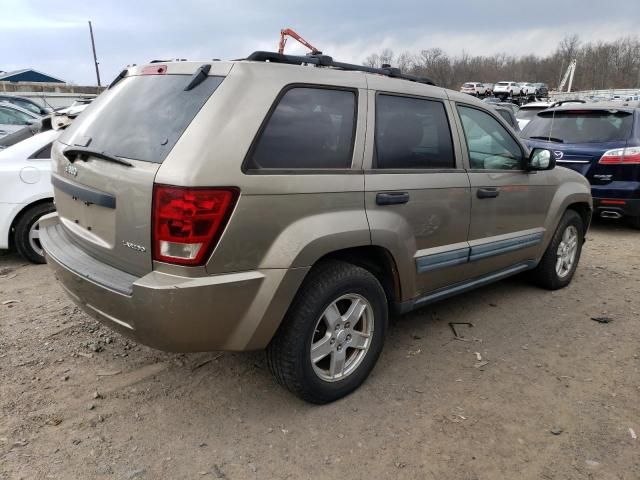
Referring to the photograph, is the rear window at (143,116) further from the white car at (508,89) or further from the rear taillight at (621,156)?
the white car at (508,89)

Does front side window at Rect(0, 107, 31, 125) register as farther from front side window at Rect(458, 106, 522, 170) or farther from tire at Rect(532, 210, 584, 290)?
tire at Rect(532, 210, 584, 290)

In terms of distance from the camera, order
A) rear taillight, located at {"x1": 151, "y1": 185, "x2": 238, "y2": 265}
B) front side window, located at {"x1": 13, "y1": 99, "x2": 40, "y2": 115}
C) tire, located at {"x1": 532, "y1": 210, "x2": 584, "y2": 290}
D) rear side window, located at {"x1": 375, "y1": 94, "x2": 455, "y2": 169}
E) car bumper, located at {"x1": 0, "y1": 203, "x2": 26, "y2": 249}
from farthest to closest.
A: front side window, located at {"x1": 13, "y1": 99, "x2": 40, "y2": 115} → car bumper, located at {"x1": 0, "y1": 203, "x2": 26, "y2": 249} → tire, located at {"x1": 532, "y1": 210, "x2": 584, "y2": 290} → rear side window, located at {"x1": 375, "y1": 94, "x2": 455, "y2": 169} → rear taillight, located at {"x1": 151, "y1": 185, "x2": 238, "y2": 265}

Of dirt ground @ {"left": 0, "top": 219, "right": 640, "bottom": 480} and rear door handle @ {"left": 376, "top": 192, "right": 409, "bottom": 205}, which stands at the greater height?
rear door handle @ {"left": 376, "top": 192, "right": 409, "bottom": 205}

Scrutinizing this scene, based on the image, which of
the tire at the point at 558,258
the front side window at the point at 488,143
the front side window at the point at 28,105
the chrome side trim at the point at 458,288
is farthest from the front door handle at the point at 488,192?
the front side window at the point at 28,105

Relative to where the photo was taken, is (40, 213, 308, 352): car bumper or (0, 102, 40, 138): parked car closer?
(40, 213, 308, 352): car bumper

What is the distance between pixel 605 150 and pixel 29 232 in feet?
24.2

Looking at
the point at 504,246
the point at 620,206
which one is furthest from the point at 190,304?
the point at 620,206

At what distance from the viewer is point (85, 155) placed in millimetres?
2656

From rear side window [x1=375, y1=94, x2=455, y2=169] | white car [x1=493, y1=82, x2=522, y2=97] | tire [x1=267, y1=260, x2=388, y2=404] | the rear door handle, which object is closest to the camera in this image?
tire [x1=267, y1=260, x2=388, y2=404]

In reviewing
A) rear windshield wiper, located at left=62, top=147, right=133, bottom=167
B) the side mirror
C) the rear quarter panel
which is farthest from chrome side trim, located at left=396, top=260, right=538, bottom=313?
rear windshield wiper, located at left=62, top=147, right=133, bottom=167

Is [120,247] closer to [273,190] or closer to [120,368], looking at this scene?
[273,190]

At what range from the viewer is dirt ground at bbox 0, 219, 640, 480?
240cm

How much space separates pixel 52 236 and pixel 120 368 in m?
0.94

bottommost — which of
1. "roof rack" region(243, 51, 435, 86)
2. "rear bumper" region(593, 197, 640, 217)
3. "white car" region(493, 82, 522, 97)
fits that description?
"rear bumper" region(593, 197, 640, 217)
